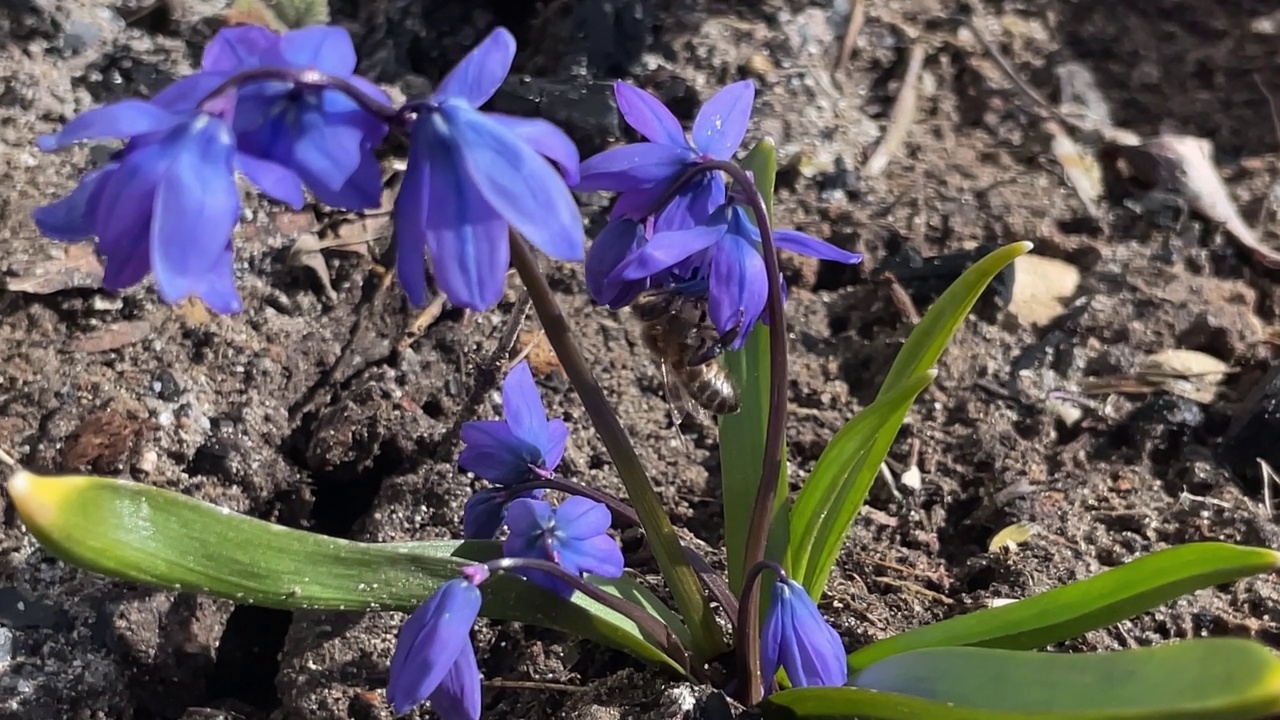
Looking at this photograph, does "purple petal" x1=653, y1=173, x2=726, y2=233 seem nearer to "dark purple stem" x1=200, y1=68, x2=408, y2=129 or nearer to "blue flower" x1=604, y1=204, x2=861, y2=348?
"blue flower" x1=604, y1=204, x2=861, y2=348

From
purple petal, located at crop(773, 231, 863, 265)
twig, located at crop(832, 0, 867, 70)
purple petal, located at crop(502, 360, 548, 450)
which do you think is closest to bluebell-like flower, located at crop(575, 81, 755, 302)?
purple petal, located at crop(773, 231, 863, 265)

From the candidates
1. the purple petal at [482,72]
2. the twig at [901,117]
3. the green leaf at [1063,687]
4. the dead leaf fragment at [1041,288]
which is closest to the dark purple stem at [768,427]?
the green leaf at [1063,687]

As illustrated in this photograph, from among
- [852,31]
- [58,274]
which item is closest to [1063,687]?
[58,274]

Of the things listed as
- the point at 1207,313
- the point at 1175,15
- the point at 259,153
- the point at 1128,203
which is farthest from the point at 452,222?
the point at 1175,15

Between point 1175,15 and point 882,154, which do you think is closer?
point 882,154

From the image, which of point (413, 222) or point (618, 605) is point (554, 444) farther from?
point (413, 222)

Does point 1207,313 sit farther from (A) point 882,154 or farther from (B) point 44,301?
(B) point 44,301
